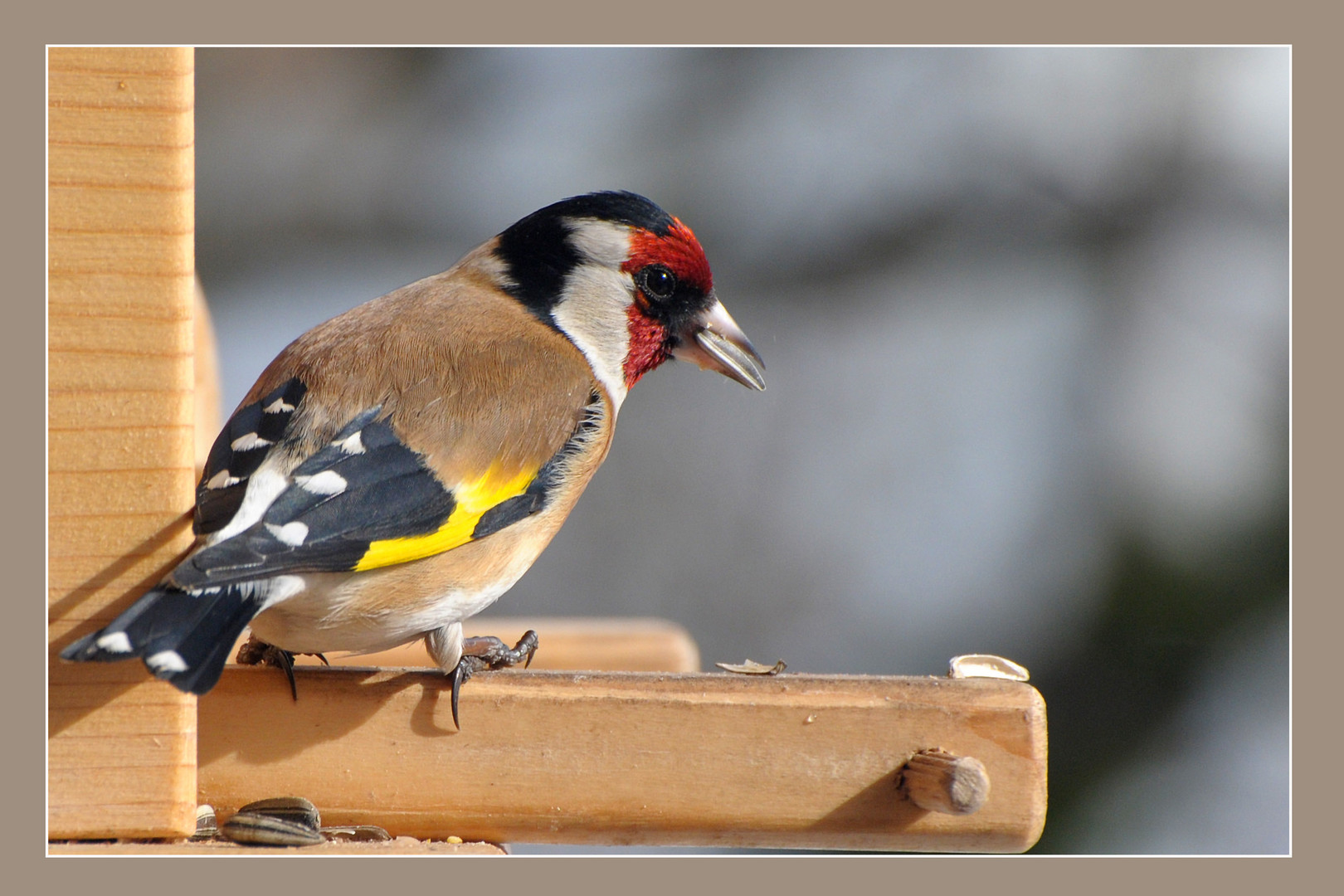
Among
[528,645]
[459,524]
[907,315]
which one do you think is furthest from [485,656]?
[907,315]

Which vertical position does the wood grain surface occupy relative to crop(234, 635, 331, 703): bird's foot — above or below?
above

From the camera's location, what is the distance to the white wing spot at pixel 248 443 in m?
2.06

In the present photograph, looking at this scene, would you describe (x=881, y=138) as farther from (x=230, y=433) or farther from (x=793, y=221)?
(x=230, y=433)

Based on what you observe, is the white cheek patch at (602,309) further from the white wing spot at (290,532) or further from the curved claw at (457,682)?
the white wing spot at (290,532)

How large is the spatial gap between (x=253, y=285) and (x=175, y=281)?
4.76 m

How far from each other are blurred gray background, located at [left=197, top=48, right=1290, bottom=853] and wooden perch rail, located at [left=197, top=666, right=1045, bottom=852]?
12.9 feet

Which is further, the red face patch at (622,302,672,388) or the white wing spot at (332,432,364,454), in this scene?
the red face patch at (622,302,672,388)

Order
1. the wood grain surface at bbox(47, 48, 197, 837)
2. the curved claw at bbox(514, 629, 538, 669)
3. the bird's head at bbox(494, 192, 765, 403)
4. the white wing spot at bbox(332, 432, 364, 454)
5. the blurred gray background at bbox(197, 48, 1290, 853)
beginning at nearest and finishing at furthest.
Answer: the wood grain surface at bbox(47, 48, 197, 837) → the white wing spot at bbox(332, 432, 364, 454) → the curved claw at bbox(514, 629, 538, 669) → the bird's head at bbox(494, 192, 765, 403) → the blurred gray background at bbox(197, 48, 1290, 853)

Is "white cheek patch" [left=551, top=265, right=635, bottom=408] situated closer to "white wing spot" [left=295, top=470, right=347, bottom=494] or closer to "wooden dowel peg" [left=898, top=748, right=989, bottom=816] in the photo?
"white wing spot" [left=295, top=470, right=347, bottom=494]

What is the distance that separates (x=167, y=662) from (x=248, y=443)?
471 millimetres

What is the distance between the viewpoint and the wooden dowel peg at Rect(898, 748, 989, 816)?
2018 millimetres

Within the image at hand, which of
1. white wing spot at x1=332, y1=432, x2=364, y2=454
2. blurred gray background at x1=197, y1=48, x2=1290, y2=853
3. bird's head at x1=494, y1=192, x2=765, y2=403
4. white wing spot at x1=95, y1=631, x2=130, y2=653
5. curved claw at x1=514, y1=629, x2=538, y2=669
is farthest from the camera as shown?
blurred gray background at x1=197, y1=48, x2=1290, y2=853

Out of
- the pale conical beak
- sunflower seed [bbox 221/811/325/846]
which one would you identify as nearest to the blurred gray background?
the pale conical beak

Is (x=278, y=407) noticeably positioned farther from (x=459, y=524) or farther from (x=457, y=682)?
(x=457, y=682)
